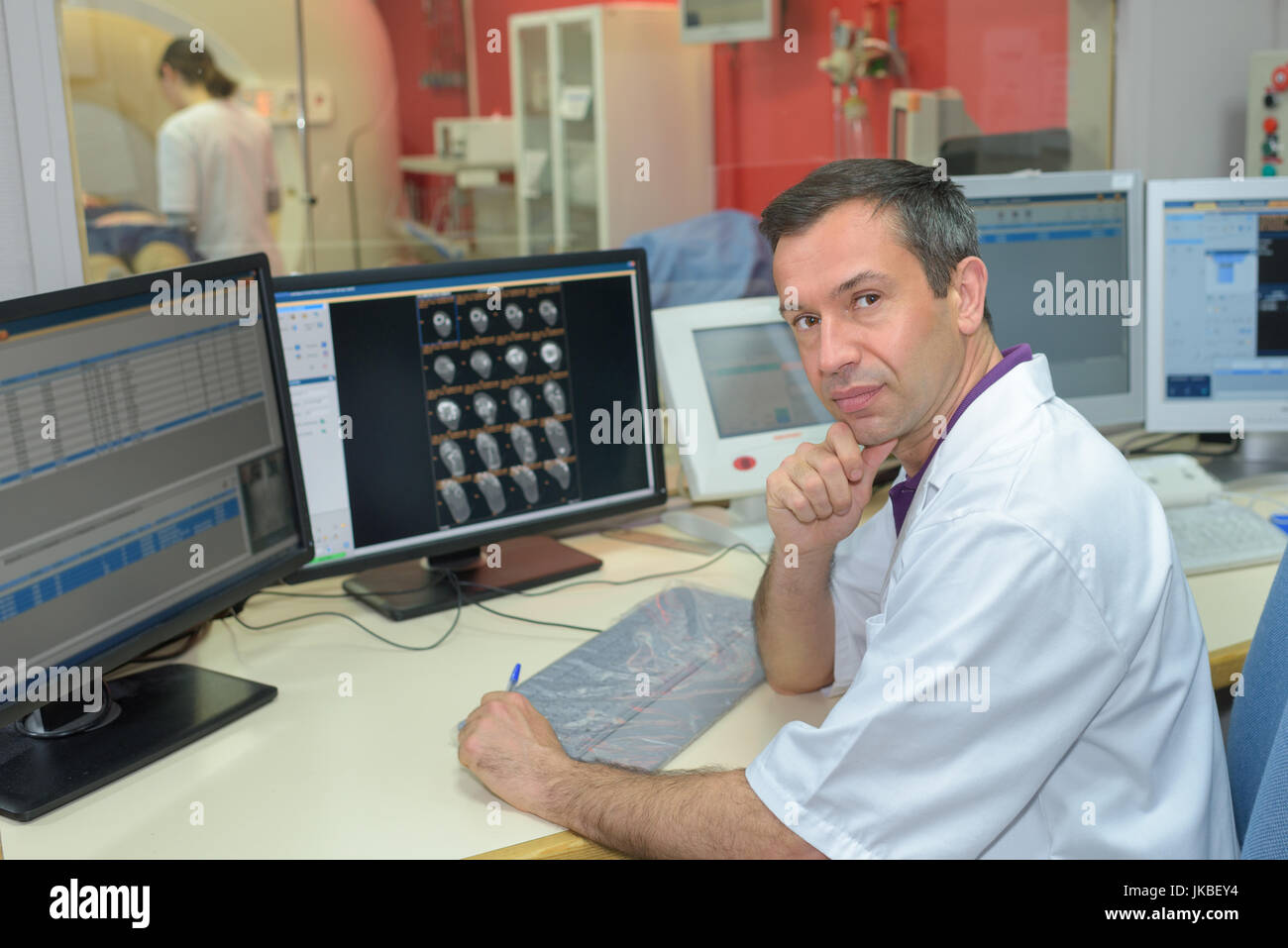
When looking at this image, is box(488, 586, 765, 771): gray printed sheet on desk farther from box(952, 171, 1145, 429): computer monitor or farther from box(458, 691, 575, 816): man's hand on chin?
box(952, 171, 1145, 429): computer monitor

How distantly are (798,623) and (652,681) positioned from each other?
0.60 feet

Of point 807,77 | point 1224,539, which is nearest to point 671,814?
point 1224,539

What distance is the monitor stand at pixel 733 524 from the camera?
1.87m

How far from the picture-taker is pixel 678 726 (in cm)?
130

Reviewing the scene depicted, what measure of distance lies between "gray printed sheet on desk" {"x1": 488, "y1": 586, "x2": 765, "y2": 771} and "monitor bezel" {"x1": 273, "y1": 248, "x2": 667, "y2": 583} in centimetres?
22

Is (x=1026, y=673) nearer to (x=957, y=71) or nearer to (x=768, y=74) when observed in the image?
(x=957, y=71)

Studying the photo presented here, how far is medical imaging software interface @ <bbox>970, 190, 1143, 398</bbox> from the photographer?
6.29 ft

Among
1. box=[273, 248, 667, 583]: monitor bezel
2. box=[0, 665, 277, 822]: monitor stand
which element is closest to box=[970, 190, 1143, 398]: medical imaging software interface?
box=[273, 248, 667, 583]: monitor bezel

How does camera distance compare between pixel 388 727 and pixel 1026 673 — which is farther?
pixel 388 727

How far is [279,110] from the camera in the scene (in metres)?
3.82

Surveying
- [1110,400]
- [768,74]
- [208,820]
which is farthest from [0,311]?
[768,74]

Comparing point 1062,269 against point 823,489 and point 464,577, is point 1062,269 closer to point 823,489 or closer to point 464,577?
point 823,489

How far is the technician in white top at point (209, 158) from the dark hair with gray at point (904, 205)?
2.72m
